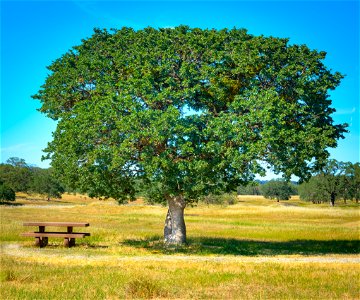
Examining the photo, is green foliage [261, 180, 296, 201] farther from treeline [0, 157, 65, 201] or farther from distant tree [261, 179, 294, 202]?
treeline [0, 157, 65, 201]

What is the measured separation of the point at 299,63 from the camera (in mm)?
25219

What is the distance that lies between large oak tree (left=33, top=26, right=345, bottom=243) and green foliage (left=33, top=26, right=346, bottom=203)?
66 millimetres

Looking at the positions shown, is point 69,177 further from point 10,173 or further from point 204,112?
point 10,173

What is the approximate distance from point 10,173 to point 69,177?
127 m

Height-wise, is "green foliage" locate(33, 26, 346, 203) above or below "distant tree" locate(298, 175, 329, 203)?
above

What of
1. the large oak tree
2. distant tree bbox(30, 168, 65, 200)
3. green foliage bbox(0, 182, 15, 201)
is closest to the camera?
the large oak tree

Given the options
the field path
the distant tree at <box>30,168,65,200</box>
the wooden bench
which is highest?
the distant tree at <box>30,168,65,200</box>

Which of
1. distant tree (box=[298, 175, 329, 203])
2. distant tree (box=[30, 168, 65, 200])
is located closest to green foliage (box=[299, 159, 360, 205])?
distant tree (box=[298, 175, 329, 203])

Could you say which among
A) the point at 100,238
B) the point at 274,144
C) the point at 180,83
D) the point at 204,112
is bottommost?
the point at 100,238

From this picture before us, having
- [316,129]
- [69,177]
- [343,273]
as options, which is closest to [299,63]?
[316,129]

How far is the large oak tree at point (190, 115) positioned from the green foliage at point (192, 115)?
0.07 meters

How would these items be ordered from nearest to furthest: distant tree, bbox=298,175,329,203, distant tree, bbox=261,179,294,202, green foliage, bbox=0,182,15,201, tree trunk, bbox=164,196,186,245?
tree trunk, bbox=164,196,186,245 → green foliage, bbox=0,182,15,201 → distant tree, bbox=298,175,329,203 → distant tree, bbox=261,179,294,202

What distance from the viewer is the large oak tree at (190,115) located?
22297mm

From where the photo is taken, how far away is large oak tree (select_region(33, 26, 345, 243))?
73.2 feet
